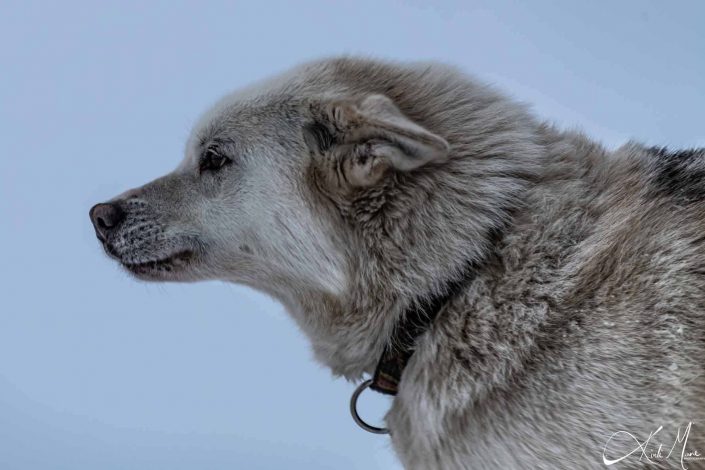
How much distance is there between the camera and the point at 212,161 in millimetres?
3727

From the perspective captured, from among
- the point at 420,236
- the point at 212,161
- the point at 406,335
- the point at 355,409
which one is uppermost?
the point at 212,161

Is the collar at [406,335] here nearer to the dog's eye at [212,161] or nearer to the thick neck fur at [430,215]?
the thick neck fur at [430,215]

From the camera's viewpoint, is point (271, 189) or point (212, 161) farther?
point (212, 161)

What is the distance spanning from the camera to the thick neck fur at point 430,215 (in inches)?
125

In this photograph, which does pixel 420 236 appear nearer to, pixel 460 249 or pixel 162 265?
pixel 460 249

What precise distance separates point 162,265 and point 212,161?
53 centimetres

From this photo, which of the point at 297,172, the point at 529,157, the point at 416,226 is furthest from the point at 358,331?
the point at 529,157

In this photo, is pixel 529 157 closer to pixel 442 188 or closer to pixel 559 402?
pixel 442 188

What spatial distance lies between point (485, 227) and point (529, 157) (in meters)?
0.36

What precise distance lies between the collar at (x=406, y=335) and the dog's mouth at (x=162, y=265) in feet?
3.17

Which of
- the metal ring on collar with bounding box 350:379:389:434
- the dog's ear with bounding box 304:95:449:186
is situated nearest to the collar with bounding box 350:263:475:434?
the metal ring on collar with bounding box 350:379:389:434

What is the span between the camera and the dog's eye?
3.70m

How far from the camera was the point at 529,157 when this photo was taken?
329cm

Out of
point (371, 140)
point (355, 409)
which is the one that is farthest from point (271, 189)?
point (355, 409)
